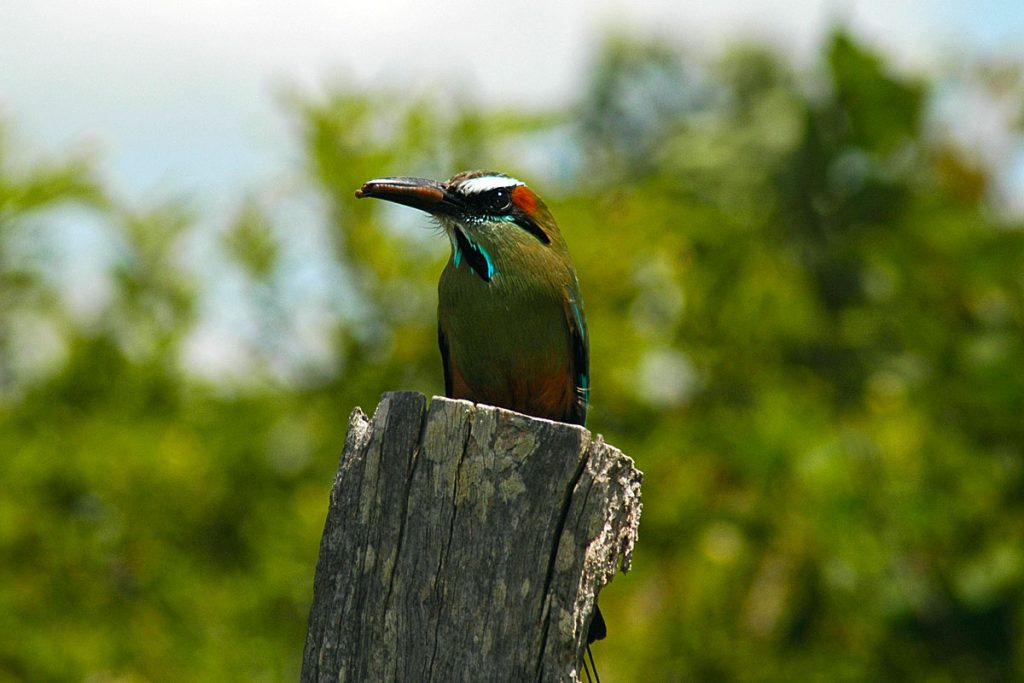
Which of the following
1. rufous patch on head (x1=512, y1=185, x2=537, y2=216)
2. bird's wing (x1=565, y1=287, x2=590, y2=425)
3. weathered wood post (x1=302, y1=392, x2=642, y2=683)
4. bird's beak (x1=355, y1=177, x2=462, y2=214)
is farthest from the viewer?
bird's wing (x1=565, y1=287, x2=590, y2=425)

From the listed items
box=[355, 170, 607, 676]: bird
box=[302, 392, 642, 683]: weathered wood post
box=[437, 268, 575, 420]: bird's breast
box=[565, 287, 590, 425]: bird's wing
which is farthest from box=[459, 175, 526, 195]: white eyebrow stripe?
box=[302, 392, 642, 683]: weathered wood post

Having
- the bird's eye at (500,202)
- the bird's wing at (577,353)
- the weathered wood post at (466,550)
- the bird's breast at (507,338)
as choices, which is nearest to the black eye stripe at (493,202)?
the bird's eye at (500,202)

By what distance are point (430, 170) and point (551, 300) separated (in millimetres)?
4777

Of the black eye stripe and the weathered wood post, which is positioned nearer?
the weathered wood post

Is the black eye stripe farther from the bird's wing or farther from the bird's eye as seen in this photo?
the bird's wing

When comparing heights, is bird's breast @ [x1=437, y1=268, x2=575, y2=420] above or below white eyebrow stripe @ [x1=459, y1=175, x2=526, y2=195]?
below

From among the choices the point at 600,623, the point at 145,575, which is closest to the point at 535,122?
the point at 145,575

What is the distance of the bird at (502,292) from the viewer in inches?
177

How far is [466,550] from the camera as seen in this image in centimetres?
294

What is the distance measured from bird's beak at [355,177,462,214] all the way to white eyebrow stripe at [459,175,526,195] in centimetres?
7

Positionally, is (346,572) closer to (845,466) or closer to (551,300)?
(551,300)

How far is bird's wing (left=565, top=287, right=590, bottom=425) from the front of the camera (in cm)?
475

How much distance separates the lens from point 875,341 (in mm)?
10430

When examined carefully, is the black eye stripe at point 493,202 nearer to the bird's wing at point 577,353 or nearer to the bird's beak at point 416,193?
the bird's beak at point 416,193
